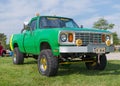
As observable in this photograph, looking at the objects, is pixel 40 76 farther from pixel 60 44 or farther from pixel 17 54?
pixel 17 54

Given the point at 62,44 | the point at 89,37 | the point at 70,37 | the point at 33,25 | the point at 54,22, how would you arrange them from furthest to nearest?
the point at 33,25 → the point at 54,22 → the point at 89,37 → the point at 70,37 → the point at 62,44

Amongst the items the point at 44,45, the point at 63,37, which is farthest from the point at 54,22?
the point at 63,37

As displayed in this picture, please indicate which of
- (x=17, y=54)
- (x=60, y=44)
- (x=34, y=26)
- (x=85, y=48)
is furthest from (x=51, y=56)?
(x=17, y=54)

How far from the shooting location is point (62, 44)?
25.4 feet

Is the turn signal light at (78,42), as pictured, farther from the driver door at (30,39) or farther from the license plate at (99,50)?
the driver door at (30,39)

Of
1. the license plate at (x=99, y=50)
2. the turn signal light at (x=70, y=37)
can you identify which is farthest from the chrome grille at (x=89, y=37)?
the license plate at (x=99, y=50)

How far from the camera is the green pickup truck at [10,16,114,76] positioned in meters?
7.79

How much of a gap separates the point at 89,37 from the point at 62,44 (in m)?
0.94

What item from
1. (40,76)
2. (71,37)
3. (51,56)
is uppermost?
(71,37)

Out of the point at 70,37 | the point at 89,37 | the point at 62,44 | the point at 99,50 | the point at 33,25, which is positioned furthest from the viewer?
the point at 33,25

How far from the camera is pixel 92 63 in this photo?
957 centimetres

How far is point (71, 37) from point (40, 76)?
1.37 metres

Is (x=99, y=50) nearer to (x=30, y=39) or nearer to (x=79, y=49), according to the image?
→ (x=79, y=49)

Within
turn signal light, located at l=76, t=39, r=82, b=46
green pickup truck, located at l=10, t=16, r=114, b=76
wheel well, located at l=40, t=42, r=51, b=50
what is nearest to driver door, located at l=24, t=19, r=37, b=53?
green pickup truck, located at l=10, t=16, r=114, b=76
